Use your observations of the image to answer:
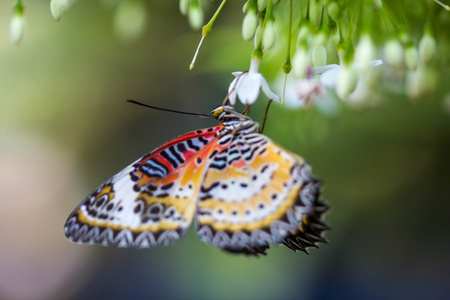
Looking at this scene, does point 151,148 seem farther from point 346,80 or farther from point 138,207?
point 346,80

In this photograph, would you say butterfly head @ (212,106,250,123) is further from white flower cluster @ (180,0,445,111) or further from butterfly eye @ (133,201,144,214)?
butterfly eye @ (133,201,144,214)

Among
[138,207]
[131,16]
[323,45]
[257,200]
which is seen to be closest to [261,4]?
[323,45]

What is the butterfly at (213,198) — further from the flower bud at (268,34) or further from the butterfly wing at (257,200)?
the flower bud at (268,34)

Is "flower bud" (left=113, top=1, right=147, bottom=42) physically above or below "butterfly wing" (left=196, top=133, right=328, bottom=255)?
above

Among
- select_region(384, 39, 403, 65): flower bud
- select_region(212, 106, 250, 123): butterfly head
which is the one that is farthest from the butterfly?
select_region(384, 39, 403, 65): flower bud

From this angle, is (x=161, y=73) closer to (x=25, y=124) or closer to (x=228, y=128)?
(x=25, y=124)

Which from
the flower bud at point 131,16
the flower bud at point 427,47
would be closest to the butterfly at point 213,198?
the flower bud at point 427,47
